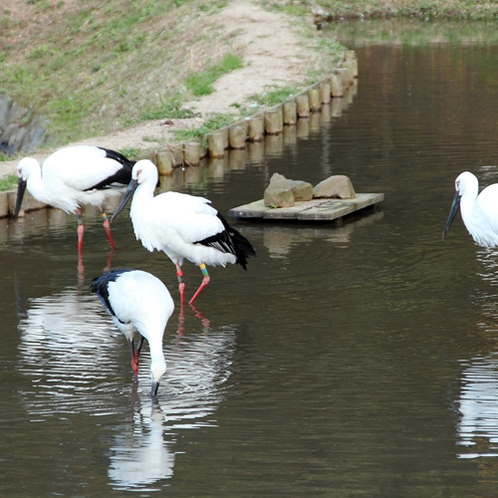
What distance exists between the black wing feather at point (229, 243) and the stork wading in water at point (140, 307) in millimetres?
2010

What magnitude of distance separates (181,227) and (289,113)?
11579 millimetres

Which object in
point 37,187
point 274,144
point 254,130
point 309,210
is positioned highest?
point 37,187

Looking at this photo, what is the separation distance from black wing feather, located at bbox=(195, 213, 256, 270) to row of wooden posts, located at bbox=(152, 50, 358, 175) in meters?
6.54

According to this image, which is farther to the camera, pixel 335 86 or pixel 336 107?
pixel 335 86

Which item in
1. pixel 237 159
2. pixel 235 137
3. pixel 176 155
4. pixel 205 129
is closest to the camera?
pixel 176 155

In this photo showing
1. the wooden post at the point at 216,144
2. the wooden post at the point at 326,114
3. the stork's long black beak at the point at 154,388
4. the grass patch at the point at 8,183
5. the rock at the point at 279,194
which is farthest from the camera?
the wooden post at the point at 326,114

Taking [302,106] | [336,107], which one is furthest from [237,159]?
[336,107]

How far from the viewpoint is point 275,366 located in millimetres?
8641

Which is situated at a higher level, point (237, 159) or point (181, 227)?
point (181, 227)

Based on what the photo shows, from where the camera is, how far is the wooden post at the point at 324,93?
23.8 meters

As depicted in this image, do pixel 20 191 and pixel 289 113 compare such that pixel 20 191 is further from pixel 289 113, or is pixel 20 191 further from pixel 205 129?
pixel 289 113

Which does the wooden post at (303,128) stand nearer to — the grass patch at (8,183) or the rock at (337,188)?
the rock at (337,188)

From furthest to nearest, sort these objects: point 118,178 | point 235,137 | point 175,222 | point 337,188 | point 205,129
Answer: point 205,129, point 235,137, point 337,188, point 118,178, point 175,222

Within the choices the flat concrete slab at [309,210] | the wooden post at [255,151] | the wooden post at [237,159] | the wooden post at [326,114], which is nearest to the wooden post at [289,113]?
the wooden post at [326,114]
